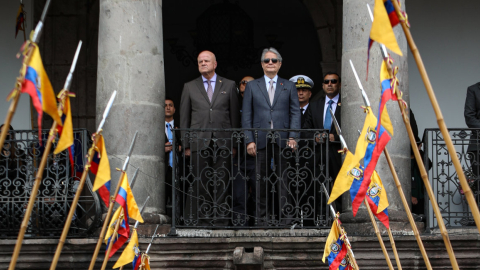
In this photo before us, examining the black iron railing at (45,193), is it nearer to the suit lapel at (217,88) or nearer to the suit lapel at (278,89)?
the suit lapel at (217,88)

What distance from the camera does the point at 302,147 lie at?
10.4 m

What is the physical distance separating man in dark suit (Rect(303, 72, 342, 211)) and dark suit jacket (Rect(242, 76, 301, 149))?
0.34 meters

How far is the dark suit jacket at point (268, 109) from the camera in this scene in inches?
403

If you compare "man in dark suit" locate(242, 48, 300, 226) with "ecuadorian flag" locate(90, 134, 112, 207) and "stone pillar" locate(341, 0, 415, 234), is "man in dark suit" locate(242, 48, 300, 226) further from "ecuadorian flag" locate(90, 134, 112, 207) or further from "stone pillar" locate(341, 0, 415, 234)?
"ecuadorian flag" locate(90, 134, 112, 207)

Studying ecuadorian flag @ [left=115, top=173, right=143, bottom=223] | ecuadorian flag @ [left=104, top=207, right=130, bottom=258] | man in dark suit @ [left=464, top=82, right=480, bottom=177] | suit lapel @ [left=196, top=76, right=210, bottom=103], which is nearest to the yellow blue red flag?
ecuadorian flag @ [left=104, top=207, right=130, bottom=258]

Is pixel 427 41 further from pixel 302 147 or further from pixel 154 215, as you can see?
pixel 154 215

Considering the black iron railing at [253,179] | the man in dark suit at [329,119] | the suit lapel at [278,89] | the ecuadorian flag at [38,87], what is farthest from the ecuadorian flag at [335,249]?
the ecuadorian flag at [38,87]

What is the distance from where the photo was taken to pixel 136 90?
1004 centimetres

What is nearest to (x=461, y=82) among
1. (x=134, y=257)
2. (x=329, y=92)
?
(x=329, y=92)

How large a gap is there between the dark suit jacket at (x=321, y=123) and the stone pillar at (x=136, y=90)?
6.07 ft

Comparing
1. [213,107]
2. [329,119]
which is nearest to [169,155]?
[213,107]

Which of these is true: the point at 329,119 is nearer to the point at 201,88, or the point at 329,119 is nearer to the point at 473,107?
the point at 201,88

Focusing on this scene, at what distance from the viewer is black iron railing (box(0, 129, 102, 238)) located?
32.4 feet

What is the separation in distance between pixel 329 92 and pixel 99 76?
2.82 m
